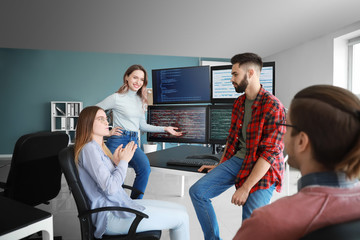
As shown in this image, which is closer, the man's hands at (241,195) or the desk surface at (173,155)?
the man's hands at (241,195)

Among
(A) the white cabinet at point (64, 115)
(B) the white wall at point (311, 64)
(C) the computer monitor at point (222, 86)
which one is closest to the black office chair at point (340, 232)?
(C) the computer monitor at point (222, 86)

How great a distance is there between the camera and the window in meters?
4.67

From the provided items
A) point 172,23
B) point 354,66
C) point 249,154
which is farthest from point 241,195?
point 354,66

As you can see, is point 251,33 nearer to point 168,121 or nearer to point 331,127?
point 168,121

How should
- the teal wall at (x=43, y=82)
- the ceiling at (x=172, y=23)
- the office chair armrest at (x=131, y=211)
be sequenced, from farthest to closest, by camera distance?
the teal wall at (x=43, y=82) < the ceiling at (x=172, y=23) < the office chair armrest at (x=131, y=211)

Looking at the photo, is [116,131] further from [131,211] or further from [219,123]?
[131,211]

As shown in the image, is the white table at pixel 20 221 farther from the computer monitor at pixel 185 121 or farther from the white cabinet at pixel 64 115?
the white cabinet at pixel 64 115

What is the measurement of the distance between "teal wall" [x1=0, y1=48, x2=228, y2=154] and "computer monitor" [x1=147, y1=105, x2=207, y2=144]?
489cm

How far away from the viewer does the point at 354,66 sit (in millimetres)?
4715

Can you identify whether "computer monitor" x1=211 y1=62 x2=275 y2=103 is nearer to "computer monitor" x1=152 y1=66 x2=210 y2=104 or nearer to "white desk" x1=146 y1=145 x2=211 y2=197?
"computer monitor" x1=152 y1=66 x2=210 y2=104

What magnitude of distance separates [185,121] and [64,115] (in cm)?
503

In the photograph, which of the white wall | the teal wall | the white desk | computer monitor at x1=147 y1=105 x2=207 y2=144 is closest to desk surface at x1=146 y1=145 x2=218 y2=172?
the white desk

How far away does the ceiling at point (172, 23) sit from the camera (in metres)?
4.10

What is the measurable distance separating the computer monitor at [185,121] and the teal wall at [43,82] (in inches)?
192
